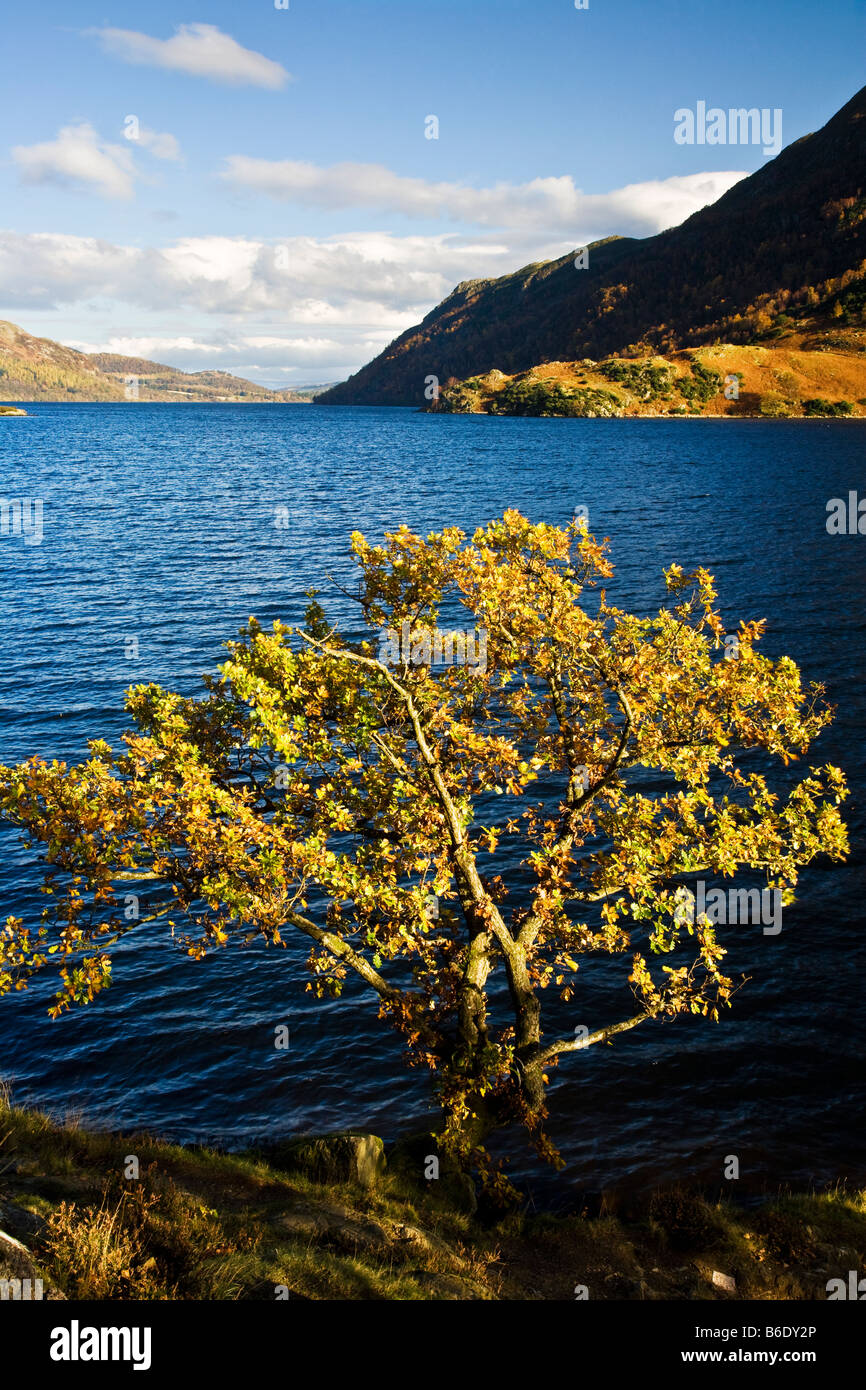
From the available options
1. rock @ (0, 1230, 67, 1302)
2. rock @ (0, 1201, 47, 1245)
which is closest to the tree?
rock @ (0, 1201, 47, 1245)

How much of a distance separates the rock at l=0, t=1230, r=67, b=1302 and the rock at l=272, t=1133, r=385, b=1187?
7.14 m

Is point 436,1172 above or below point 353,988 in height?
below

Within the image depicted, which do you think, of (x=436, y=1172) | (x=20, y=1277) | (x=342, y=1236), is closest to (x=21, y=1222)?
(x=20, y=1277)

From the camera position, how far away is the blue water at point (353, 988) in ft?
63.7

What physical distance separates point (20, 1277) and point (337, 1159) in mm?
7986

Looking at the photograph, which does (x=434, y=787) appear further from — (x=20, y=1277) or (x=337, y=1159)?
(x=20, y=1277)

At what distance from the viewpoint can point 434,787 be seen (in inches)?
631

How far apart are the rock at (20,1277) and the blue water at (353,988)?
8.91 metres

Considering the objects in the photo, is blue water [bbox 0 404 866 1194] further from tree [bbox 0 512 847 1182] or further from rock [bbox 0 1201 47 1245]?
rock [bbox 0 1201 47 1245]

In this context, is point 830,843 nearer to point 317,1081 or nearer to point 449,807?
point 449,807

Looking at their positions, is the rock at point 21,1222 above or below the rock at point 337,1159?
above

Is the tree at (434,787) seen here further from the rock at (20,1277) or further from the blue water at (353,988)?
the blue water at (353,988)

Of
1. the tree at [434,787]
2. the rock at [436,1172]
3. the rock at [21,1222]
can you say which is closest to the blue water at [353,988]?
the rock at [436,1172]

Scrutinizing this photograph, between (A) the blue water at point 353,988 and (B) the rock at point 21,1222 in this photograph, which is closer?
(B) the rock at point 21,1222
